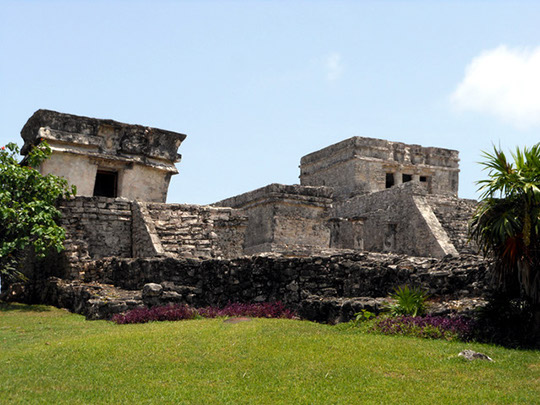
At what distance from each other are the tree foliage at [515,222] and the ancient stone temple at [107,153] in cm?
1247

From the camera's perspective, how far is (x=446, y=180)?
116 feet

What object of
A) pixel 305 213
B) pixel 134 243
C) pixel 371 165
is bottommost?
pixel 134 243

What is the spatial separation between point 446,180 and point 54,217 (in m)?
25.0

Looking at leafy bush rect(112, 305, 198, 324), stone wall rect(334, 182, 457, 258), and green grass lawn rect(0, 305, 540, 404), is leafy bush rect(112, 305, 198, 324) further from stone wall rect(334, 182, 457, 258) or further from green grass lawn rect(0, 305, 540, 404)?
stone wall rect(334, 182, 457, 258)

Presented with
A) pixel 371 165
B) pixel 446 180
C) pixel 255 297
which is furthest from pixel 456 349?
pixel 446 180

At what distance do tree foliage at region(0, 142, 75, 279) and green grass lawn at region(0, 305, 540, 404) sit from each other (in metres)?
4.55

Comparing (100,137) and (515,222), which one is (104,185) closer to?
(100,137)

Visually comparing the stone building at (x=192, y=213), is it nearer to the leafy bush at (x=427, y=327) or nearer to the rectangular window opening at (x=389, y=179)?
the leafy bush at (x=427, y=327)

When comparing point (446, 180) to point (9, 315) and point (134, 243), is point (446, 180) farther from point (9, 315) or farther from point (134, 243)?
point (9, 315)

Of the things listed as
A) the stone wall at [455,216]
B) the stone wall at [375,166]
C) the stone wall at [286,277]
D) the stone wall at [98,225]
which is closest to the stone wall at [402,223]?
the stone wall at [455,216]

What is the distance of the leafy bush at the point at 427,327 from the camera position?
901 cm

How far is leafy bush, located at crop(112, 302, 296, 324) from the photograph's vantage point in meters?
11.0

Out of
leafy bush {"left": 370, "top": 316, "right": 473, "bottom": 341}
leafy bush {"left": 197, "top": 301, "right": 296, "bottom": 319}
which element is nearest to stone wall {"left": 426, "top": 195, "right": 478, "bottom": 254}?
leafy bush {"left": 197, "top": 301, "right": 296, "bottom": 319}

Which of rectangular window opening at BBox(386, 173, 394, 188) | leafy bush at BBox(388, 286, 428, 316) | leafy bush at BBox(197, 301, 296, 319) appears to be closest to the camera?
leafy bush at BBox(388, 286, 428, 316)
